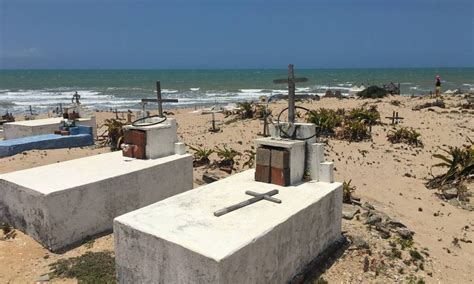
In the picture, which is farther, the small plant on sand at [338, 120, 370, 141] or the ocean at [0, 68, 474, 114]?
the ocean at [0, 68, 474, 114]

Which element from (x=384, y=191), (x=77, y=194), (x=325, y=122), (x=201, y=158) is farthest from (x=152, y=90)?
(x=77, y=194)

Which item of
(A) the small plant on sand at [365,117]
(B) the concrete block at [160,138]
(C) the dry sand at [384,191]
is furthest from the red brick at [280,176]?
(A) the small plant on sand at [365,117]

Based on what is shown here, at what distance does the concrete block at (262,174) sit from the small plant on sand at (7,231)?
15.0 ft

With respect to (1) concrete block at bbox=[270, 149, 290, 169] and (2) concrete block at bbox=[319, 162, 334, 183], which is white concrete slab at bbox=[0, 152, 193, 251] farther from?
(2) concrete block at bbox=[319, 162, 334, 183]

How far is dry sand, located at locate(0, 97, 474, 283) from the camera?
671 cm

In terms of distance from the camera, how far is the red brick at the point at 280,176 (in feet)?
23.2

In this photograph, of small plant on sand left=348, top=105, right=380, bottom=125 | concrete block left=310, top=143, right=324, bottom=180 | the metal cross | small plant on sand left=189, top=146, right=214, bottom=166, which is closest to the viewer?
the metal cross

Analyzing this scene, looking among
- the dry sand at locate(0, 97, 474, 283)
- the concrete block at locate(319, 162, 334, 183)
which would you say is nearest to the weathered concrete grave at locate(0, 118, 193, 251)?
the dry sand at locate(0, 97, 474, 283)

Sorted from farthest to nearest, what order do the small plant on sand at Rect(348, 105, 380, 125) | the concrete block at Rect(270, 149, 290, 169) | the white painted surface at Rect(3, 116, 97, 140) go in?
the small plant on sand at Rect(348, 105, 380, 125)
the white painted surface at Rect(3, 116, 97, 140)
the concrete block at Rect(270, 149, 290, 169)

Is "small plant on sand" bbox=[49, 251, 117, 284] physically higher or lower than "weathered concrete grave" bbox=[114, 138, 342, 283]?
lower

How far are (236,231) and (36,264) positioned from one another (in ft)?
12.2

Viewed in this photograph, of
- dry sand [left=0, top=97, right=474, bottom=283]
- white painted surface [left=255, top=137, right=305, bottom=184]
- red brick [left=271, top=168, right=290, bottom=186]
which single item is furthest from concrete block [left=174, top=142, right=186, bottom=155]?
red brick [left=271, top=168, right=290, bottom=186]

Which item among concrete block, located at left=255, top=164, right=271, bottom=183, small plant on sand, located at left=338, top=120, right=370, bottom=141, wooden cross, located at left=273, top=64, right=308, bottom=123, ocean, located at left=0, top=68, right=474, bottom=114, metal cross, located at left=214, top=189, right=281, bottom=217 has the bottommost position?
ocean, located at left=0, top=68, right=474, bottom=114


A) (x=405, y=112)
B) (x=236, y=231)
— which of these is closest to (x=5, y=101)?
(x=405, y=112)
